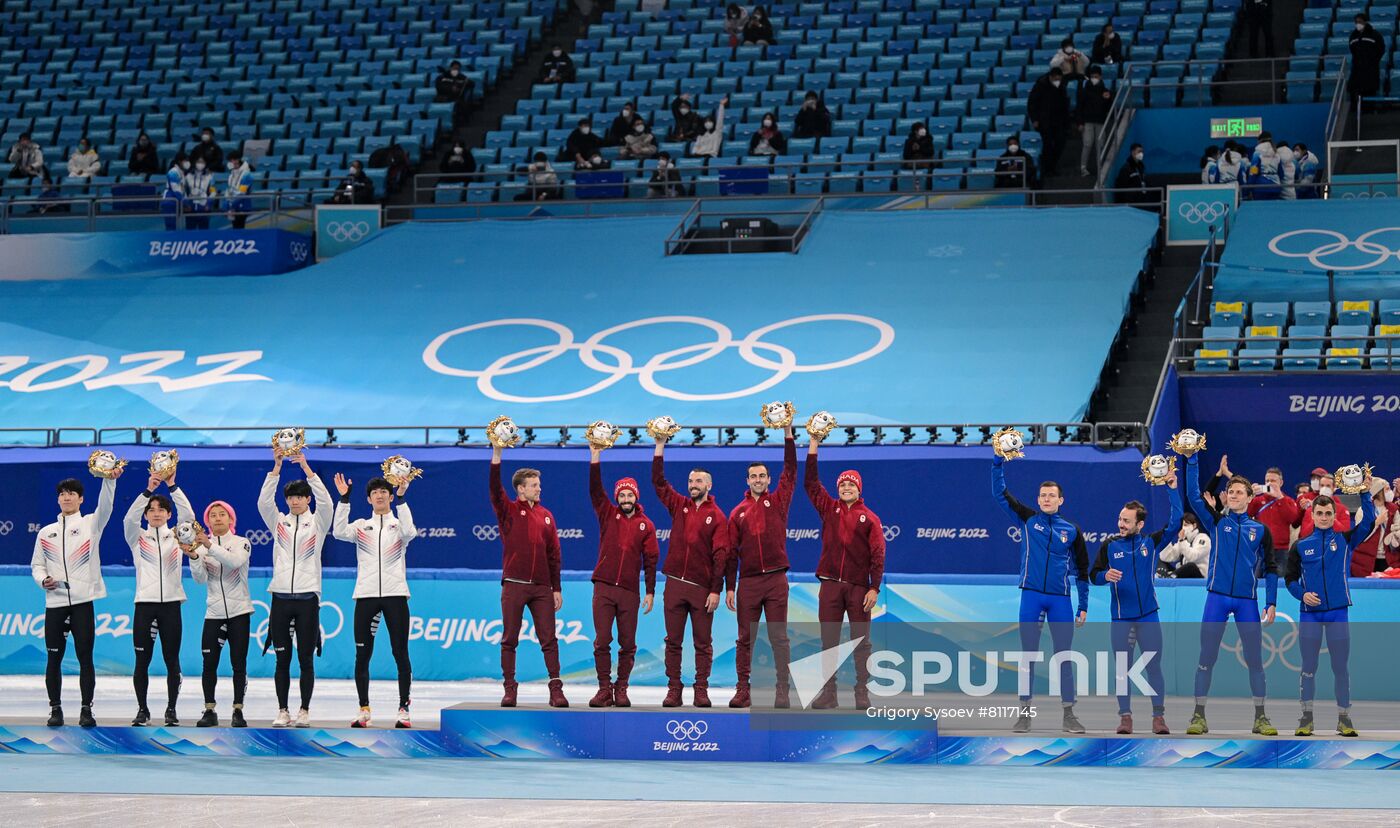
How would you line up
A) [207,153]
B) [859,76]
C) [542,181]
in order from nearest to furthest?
1. [542,181]
2. [207,153]
3. [859,76]

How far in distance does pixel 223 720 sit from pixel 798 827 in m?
5.45

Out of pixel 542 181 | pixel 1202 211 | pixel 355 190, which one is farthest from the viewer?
pixel 355 190

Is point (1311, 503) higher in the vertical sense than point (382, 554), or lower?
lower

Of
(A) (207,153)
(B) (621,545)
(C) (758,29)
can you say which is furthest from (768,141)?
(B) (621,545)

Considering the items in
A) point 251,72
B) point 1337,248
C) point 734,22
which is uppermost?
point 734,22

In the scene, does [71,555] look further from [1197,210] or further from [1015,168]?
[1197,210]

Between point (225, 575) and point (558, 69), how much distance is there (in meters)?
17.9

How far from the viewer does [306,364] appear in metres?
21.8

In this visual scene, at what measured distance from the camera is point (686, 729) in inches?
472

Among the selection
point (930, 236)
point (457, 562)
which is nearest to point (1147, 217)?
point (930, 236)

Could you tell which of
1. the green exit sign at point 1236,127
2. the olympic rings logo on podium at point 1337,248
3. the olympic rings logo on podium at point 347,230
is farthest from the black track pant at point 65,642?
the green exit sign at point 1236,127

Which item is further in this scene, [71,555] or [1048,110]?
[1048,110]

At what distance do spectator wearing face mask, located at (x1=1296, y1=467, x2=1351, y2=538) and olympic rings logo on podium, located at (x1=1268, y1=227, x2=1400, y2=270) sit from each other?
5756 mm

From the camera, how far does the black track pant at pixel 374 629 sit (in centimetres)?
1252
